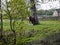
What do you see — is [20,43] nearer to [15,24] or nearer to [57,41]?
[15,24]

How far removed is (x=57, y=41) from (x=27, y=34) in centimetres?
186

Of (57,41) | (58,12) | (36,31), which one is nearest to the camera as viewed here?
(57,41)

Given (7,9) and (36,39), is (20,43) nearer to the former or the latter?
(36,39)

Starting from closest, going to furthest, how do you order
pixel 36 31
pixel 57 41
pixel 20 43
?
pixel 20 43 < pixel 57 41 < pixel 36 31

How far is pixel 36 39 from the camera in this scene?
37.9 feet

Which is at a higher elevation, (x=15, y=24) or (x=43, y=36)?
(x=15, y=24)

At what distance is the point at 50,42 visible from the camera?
11.6 metres


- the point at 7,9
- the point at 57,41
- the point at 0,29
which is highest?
the point at 7,9

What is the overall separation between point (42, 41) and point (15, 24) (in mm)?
1894

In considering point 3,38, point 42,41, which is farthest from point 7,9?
point 42,41

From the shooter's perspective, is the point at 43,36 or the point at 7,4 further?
the point at 43,36

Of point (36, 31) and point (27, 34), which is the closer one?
point (27, 34)

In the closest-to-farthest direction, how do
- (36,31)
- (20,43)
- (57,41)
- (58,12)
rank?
(20,43)
(57,41)
(36,31)
(58,12)

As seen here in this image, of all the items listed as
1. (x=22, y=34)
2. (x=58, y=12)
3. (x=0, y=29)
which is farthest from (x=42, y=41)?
(x=58, y=12)
